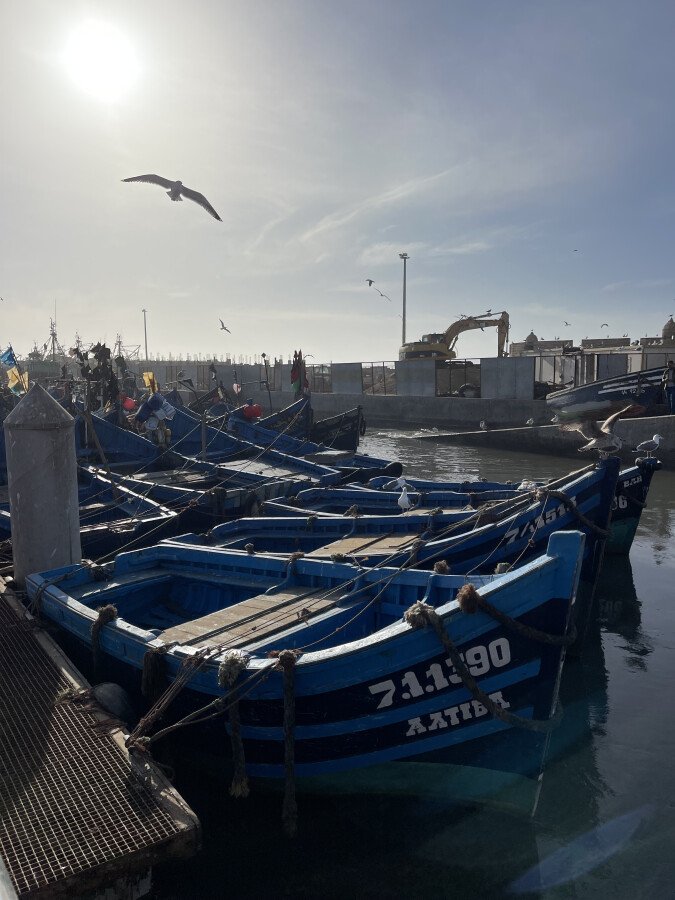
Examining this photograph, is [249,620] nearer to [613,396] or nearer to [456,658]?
[456,658]

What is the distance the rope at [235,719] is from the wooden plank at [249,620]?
29.0 inches

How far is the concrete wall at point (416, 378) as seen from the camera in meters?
39.6

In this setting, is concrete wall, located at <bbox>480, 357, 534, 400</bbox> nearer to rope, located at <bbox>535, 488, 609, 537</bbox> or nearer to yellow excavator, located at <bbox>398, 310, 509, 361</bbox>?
yellow excavator, located at <bbox>398, 310, 509, 361</bbox>

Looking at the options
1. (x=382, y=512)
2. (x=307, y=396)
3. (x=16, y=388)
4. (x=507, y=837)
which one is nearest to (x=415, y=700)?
(x=507, y=837)

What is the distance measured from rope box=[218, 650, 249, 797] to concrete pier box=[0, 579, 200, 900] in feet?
2.48

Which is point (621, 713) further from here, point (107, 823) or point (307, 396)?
point (307, 396)

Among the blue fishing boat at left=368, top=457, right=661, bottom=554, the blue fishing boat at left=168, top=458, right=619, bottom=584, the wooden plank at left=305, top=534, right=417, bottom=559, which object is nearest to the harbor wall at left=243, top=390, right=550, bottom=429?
the blue fishing boat at left=368, top=457, right=661, bottom=554

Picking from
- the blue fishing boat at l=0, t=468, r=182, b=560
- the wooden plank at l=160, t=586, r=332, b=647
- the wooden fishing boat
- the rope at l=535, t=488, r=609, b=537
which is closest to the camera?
the wooden plank at l=160, t=586, r=332, b=647

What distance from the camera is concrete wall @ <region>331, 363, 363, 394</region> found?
45.3 metres

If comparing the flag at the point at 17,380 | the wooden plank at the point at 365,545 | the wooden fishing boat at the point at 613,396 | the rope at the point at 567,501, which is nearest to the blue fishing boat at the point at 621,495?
the wooden plank at the point at 365,545

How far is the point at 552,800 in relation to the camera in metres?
5.75

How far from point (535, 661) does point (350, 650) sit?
4.84 feet

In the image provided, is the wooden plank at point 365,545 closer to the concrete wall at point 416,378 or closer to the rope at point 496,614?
the rope at point 496,614

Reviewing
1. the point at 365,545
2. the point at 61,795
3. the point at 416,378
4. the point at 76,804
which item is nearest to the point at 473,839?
the point at 76,804
